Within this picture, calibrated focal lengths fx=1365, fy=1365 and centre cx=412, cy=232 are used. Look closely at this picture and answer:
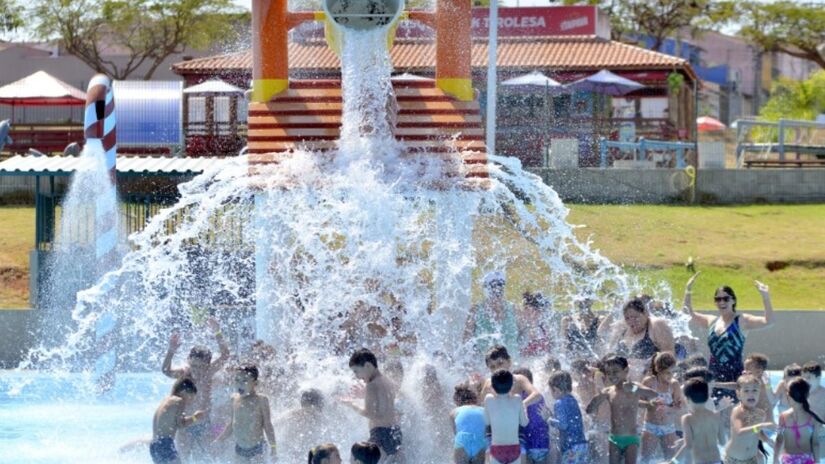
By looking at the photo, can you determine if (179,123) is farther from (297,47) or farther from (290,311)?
(290,311)

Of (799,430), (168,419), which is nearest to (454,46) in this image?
(168,419)

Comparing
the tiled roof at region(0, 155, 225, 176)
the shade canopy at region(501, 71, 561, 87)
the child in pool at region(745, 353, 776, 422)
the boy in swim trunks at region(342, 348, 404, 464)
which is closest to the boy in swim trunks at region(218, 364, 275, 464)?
the boy in swim trunks at region(342, 348, 404, 464)

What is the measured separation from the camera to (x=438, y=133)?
41.3 feet

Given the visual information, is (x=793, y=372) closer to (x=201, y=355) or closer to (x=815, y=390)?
(x=815, y=390)

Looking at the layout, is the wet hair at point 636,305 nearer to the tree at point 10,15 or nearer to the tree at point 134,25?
the tree at point 134,25

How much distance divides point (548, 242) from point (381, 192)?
4.92 ft

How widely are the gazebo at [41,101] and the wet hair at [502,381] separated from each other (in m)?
20.8

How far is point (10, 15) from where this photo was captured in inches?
1674

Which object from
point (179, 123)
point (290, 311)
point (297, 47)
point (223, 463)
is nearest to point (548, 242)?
point (290, 311)

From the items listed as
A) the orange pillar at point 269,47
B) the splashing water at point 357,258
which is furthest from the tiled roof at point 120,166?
the splashing water at point 357,258

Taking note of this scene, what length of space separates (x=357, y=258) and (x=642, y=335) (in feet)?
7.47

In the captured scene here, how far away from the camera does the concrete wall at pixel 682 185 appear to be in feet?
72.8

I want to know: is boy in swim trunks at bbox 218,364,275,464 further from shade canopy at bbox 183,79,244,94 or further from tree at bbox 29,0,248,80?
tree at bbox 29,0,248,80

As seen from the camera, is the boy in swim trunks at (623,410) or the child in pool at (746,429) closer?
the child in pool at (746,429)
